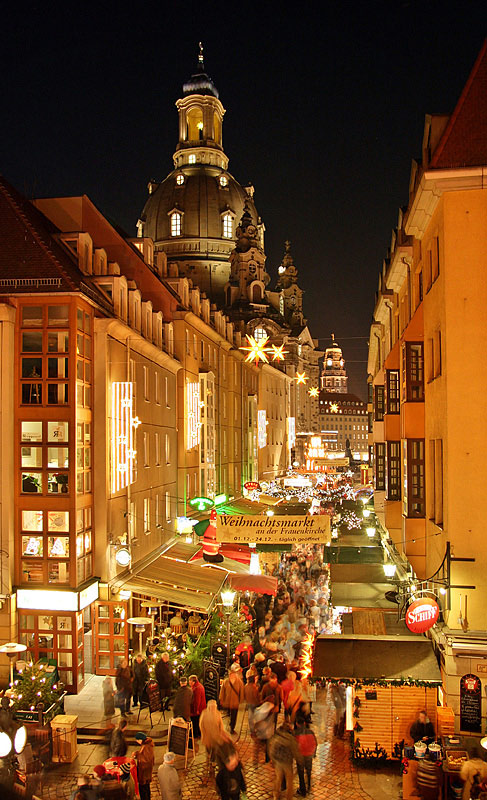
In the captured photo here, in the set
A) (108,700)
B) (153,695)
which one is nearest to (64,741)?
(108,700)

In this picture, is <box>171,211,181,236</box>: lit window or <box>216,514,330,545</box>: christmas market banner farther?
<box>171,211,181,236</box>: lit window

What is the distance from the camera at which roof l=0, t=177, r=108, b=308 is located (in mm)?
18078

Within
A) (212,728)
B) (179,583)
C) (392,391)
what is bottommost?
(212,728)

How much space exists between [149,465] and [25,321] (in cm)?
869

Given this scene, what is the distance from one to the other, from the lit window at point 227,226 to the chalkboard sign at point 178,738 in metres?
79.7

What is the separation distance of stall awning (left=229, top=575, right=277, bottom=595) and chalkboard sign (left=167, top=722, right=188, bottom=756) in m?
9.01

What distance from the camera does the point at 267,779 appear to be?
12.8 m

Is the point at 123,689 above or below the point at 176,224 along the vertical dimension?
below

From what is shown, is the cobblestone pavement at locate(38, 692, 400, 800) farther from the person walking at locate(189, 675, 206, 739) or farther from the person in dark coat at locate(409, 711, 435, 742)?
the person in dark coat at locate(409, 711, 435, 742)

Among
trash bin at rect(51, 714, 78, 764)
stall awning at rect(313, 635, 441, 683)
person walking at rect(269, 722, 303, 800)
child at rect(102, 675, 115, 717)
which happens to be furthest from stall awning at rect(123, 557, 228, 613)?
person walking at rect(269, 722, 303, 800)

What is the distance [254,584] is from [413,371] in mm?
8236

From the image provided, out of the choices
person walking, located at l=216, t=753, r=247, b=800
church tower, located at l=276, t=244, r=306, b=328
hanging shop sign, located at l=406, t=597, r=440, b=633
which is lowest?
person walking, located at l=216, t=753, r=247, b=800

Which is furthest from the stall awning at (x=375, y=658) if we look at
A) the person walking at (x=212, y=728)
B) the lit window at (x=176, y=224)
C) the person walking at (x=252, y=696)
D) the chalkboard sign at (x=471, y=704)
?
the lit window at (x=176, y=224)

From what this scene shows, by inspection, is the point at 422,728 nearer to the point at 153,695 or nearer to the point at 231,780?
the point at 231,780
